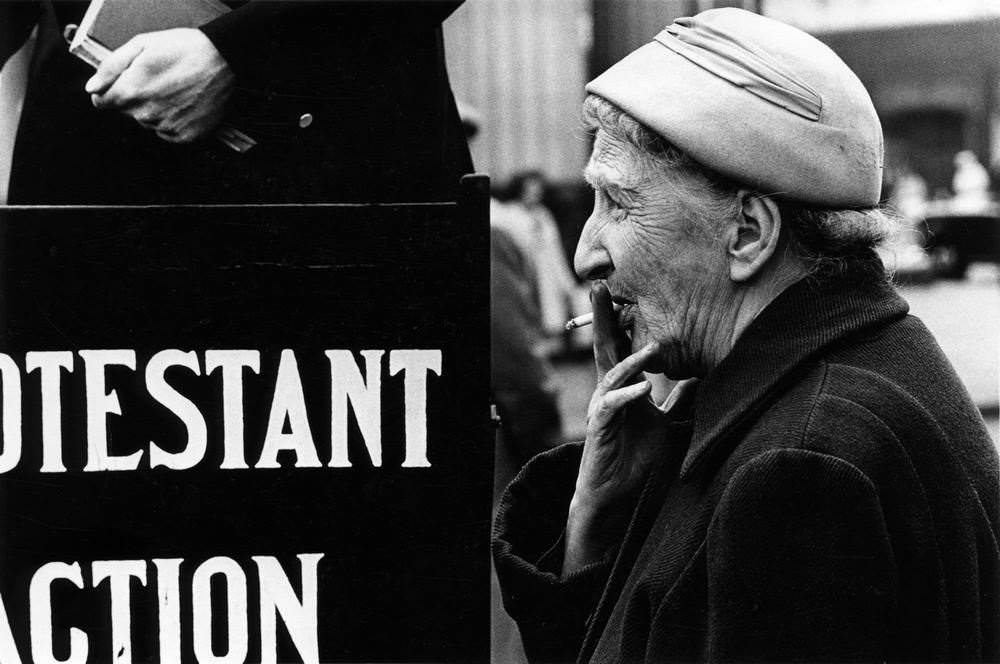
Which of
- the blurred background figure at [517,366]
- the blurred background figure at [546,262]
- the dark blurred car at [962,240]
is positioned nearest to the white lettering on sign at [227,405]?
the blurred background figure at [517,366]

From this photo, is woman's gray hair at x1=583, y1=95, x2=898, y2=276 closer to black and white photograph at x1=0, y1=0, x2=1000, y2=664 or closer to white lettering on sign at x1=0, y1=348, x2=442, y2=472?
black and white photograph at x1=0, y1=0, x2=1000, y2=664

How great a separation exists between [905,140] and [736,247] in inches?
855

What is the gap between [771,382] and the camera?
1437mm

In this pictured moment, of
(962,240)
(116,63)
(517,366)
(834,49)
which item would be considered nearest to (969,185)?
(962,240)

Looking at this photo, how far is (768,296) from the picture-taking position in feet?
4.99

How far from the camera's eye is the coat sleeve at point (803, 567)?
124 centimetres

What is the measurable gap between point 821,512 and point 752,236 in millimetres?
412

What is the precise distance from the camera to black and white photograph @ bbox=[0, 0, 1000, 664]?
53.9 inches

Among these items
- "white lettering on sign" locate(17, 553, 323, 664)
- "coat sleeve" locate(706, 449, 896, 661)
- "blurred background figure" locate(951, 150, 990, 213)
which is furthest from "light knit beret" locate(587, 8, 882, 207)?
"blurred background figure" locate(951, 150, 990, 213)

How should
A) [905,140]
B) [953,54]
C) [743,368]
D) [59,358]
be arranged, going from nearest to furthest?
[743,368] < [59,358] < [953,54] < [905,140]

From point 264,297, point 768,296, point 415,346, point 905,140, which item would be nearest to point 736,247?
point 768,296

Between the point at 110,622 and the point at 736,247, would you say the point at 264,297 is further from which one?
the point at 736,247

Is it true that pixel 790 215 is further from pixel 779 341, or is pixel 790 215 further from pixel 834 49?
pixel 834 49

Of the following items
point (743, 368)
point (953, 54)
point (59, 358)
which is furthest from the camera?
point (953, 54)
